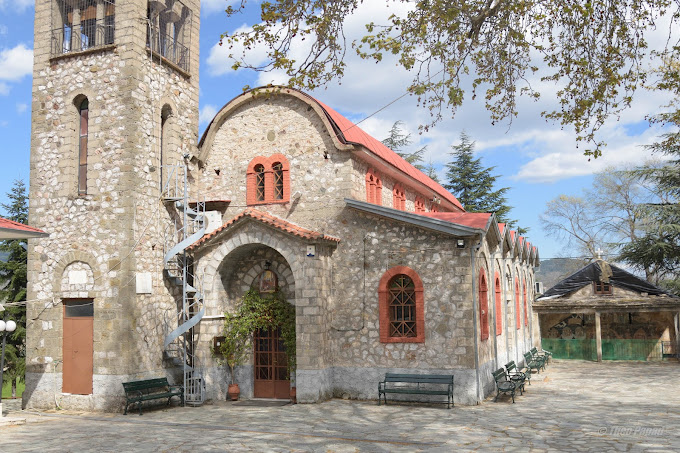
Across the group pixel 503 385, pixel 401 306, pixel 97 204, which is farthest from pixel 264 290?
pixel 503 385

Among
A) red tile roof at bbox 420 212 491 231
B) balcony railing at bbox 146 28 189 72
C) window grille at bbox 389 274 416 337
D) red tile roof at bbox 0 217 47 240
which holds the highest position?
balcony railing at bbox 146 28 189 72

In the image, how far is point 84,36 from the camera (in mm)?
16047

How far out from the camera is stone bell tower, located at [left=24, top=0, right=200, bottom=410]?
14.5m

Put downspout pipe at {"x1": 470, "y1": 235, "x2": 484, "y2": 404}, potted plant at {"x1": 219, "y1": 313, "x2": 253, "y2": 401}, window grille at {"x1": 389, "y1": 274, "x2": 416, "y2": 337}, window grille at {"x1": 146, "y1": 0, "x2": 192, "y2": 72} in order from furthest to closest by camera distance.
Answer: window grille at {"x1": 146, "y1": 0, "x2": 192, "y2": 72}, potted plant at {"x1": 219, "y1": 313, "x2": 253, "y2": 401}, window grille at {"x1": 389, "y1": 274, "x2": 416, "y2": 337}, downspout pipe at {"x1": 470, "y1": 235, "x2": 484, "y2": 404}

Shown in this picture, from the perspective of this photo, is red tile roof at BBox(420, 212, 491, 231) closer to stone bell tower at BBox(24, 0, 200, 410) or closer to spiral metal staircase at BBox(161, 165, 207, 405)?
spiral metal staircase at BBox(161, 165, 207, 405)

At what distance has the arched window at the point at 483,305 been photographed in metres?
15.7

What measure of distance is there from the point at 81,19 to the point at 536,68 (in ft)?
41.3

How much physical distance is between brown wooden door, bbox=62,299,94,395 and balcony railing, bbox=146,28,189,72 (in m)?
6.92

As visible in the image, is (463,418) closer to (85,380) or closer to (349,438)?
(349,438)

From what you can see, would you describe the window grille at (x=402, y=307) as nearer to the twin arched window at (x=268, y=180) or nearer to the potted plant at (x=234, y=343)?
the potted plant at (x=234, y=343)

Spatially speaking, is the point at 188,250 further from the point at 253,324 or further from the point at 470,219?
the point at 470,219

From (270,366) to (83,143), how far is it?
25.2ft

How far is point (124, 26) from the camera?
1514 cm

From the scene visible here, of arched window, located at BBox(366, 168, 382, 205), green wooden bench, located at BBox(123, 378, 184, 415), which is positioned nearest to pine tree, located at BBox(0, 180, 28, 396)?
green wooden bench, located at BBox(123, 378, 184, 415)
